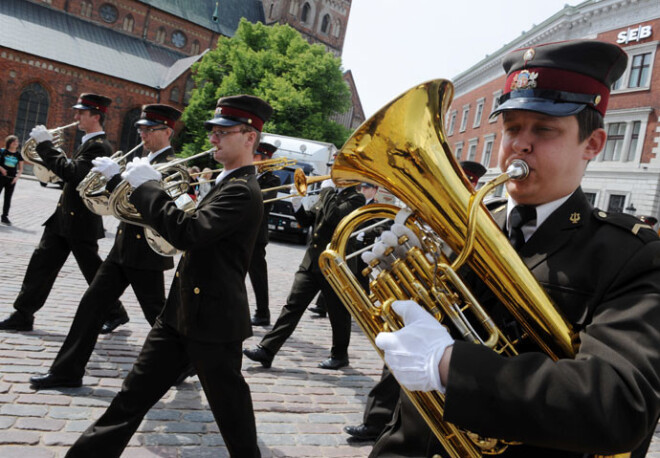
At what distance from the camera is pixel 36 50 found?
32500 millimetres

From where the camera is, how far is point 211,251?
284 centimetres

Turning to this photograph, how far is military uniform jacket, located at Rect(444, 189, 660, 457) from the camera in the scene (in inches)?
38.9

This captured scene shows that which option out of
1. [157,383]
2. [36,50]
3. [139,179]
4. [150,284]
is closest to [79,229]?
[150,284]

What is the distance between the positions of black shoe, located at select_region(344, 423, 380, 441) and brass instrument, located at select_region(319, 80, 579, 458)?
2.33m

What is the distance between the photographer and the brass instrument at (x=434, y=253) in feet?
4.15

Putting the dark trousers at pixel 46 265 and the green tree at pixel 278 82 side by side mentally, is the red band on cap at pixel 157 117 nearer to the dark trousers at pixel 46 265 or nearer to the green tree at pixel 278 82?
the dark trousers at pixel 46 265

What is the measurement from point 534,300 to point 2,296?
6.33 meters

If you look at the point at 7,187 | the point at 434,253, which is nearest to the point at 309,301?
the point at 434,253

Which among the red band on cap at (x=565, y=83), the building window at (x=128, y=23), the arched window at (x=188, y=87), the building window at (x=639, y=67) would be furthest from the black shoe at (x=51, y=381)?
the building window at (x=128, y=23)

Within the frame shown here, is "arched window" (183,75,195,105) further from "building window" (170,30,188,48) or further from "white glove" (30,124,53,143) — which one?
"white glove" (30,124,53,143)

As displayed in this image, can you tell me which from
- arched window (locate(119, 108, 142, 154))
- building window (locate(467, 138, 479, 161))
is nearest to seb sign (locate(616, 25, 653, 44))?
building window (locate(467, 138, 479, 161))

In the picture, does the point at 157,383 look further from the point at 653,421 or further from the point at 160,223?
the point at 653,421

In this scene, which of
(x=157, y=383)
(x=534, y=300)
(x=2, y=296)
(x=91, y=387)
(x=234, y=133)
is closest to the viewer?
(x=534, y=300)

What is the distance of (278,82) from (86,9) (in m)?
19.7
